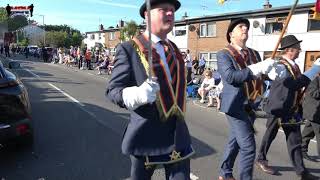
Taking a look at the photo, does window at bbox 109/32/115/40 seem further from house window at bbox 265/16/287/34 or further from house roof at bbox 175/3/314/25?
house window at bbox 265/16/287/34

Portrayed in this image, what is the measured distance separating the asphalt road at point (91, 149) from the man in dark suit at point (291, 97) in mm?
441

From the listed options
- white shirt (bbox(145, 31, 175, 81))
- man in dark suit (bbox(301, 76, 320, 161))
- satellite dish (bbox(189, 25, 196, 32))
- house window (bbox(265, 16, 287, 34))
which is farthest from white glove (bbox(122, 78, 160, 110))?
satellite dish (bbox(189, 25, 196, 32))

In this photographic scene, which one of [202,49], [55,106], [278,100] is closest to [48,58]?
[202,49]

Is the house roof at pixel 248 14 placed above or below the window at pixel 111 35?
above

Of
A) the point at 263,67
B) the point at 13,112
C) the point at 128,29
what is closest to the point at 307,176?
the point at 263,67

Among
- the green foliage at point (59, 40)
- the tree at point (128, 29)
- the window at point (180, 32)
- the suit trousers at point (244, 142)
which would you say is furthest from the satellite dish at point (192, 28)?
the green foliage at point (59, 40)

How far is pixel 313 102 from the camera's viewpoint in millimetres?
5730

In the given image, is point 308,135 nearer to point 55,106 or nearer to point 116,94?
point 116,94

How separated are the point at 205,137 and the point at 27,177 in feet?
12.2

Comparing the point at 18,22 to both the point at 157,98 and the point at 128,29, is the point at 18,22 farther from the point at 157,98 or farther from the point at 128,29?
the point at 157,98

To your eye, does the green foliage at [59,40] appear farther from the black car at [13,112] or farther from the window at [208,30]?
the black car at [13,112]

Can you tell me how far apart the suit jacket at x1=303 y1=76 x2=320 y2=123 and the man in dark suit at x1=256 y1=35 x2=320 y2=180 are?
225 mm

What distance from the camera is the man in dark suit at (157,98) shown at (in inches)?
120

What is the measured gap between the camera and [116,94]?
2949mm
